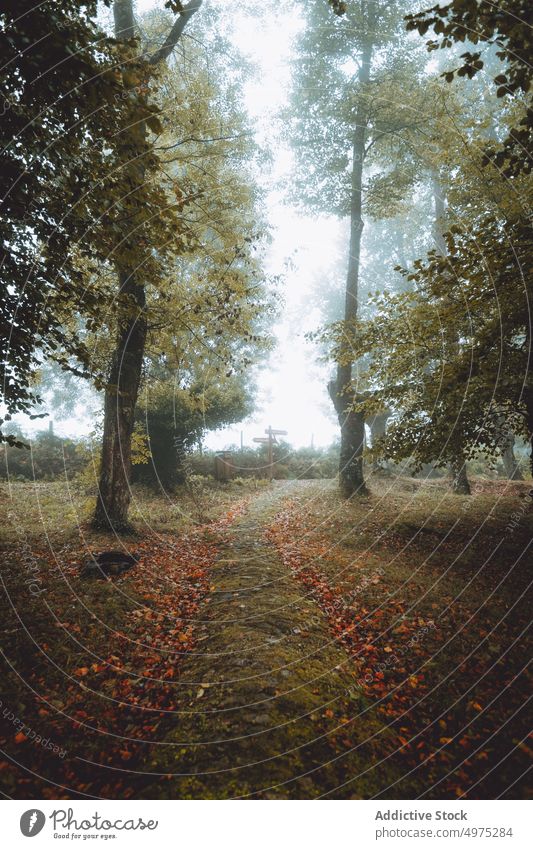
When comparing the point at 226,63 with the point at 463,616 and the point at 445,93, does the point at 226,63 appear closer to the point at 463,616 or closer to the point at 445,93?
the point at 445,93

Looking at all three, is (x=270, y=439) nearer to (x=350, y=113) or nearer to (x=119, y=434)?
(x=119, y=434)

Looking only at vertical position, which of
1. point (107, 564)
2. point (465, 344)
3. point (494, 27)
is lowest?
point (107, 564)

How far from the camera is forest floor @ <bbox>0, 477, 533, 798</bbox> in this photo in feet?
9.07

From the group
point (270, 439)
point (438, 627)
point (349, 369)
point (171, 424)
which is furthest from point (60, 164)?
point (270, 439)

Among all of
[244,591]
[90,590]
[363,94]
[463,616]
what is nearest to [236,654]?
[244,591]

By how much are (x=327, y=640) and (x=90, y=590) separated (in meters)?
3.69

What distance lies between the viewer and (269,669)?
3.72 metres

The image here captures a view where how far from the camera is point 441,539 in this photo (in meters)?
8.06
